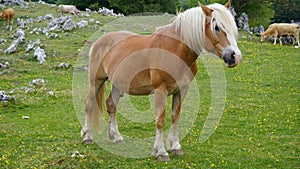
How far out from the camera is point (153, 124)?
34.1 feet

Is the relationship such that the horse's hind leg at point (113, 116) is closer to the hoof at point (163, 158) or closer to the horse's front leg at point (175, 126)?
the horse's front leg at point (175, 126)

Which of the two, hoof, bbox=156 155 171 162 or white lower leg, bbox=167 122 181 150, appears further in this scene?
white lower leg, bbox=167 122 181 150

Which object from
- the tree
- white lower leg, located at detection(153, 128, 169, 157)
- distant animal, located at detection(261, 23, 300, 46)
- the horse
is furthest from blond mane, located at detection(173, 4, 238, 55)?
the tree

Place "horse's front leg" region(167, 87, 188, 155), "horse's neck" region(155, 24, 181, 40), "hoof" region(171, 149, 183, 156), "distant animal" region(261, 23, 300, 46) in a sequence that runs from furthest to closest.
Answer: "distant animal" region(261, 23, 300, 46) < "hoof" region(171, 149, 183, 156) < "horse's front leg" region(167, 87, 188, 155) < "horse's neck" region(155, 24, 181, 40)

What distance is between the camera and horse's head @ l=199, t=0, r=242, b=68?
639 cm

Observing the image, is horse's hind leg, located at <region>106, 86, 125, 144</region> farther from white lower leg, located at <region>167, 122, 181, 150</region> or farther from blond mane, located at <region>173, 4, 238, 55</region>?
blond mane, located at <region>173, 4, 238, 55</region>

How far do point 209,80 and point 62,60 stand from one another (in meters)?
7.34

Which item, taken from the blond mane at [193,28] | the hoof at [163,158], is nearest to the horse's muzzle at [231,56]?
the blond mane at [193,28]

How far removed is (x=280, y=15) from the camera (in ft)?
198

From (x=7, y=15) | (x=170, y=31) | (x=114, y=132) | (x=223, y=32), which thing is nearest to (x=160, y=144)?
(x=114, y=132)

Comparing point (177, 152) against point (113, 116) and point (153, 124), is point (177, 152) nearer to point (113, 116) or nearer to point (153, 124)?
point (113, 116)

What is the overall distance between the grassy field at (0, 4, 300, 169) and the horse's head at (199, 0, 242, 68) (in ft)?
6.96

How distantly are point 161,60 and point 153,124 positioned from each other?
12.0ft

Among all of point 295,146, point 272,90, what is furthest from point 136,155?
point 272,90
